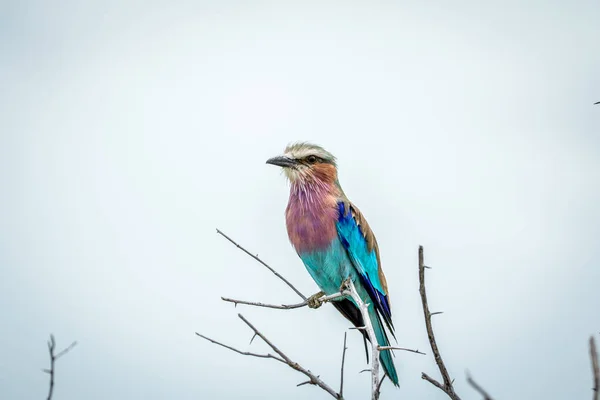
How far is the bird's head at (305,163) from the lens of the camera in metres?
6.50

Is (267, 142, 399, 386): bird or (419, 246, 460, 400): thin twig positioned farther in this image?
(267, 142, 399, 386): bird

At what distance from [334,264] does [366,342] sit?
847 millimetres

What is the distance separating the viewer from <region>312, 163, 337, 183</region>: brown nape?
257 inches

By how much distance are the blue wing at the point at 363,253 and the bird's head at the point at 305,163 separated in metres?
0.46

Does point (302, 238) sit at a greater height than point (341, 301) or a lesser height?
greater

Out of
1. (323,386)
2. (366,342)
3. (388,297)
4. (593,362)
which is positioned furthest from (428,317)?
(388,297)

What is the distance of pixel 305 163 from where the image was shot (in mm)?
6566

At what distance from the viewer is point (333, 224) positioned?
607 cm

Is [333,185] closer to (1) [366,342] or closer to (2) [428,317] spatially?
(1) [366,342]

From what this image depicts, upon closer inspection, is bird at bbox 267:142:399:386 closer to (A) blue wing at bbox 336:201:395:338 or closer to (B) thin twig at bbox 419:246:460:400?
(A) blue wing at bbox 336:201:395:338

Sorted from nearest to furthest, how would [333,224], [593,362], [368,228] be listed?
[593,362]
[333,224]
[368,228]

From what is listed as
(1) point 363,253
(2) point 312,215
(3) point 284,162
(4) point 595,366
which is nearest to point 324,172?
(3) point 284,162

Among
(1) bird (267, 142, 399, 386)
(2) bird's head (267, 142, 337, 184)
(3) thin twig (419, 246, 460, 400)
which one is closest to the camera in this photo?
(3) thin twig (419, 246, 460, 400)

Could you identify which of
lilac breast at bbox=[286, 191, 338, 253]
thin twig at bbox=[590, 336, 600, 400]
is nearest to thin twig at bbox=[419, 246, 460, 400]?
thin twig at bbox=[590, 336, 600, 400]
